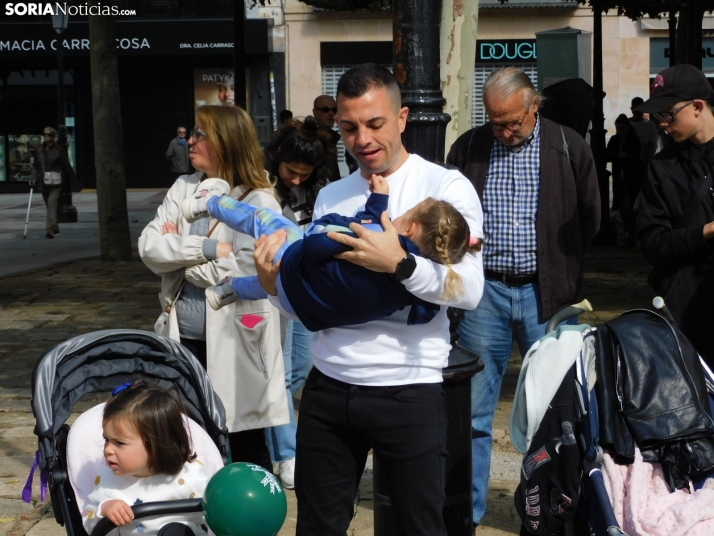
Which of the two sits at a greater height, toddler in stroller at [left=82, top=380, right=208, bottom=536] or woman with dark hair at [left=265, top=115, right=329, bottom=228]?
woman with dark hair at [left=265, top=115, right=329, bottom=228]

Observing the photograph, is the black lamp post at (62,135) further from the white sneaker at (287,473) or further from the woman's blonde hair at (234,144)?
the woman's blonde hair at (234,144)

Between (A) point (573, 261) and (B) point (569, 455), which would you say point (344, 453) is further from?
(A) point (573, 261)

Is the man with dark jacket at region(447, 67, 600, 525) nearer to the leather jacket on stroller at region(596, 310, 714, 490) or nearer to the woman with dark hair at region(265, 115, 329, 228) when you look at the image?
the leather jacket on stroller at region(596, 310, 714, 490)

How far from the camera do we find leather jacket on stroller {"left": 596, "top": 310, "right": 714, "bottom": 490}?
3.61 meters

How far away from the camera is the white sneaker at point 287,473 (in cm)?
535

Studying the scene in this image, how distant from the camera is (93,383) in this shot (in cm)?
388

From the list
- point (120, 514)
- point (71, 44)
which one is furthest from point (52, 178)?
point (120, 514)

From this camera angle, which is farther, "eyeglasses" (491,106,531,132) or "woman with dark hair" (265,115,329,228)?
"woman with dark hair" (265,115,329,228)

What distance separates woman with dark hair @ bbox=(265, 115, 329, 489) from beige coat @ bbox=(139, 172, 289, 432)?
1.39ft

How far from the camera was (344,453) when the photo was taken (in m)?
3.23

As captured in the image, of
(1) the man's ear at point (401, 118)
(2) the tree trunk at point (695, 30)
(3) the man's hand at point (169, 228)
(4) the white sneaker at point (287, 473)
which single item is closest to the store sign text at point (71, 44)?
(2) the tree trunk at point (695, 30)

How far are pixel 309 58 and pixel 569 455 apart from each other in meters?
26.1

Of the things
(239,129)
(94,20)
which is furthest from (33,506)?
(94,20)

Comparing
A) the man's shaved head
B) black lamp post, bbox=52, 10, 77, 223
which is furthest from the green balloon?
black lamp post, bbox=52, 10, 77, 223
